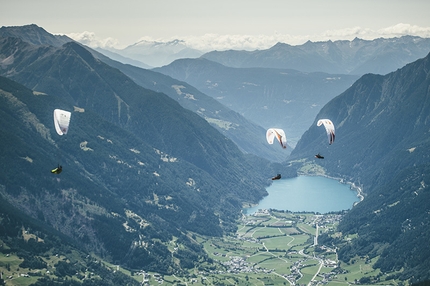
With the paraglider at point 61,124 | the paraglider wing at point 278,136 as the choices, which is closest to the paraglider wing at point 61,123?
the paraglider at point 61,124

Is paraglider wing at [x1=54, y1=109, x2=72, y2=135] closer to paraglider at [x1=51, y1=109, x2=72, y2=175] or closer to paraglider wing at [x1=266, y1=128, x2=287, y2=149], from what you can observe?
paraglider at [x1=51, y1=109, x2=72, y2=175]

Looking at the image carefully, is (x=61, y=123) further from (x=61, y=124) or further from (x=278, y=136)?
(x=278, y=136)

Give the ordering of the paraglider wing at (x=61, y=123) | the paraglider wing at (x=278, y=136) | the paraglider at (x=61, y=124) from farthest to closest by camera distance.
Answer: the paraglider wing at (x=278, y=136) → the paraglider wing at (x=61, y=123) → the paraglider at (x=61, y=124)

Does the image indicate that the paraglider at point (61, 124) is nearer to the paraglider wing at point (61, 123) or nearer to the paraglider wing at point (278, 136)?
the paraglider wing at point (61, 123)

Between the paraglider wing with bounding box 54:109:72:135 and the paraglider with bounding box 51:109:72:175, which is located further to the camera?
the paraglider wing with bounding box 54:109:72:135

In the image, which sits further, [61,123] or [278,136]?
[278,136]

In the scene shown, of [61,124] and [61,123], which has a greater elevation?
[61,123]

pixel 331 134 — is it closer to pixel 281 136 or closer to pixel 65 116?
pixel 281 136

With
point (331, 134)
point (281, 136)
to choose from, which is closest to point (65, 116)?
point (281, 136)

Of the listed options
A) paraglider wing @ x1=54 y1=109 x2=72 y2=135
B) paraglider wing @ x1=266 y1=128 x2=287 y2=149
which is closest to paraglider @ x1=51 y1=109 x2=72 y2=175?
paraglider wing @ x1=54 y1=109 x2=72 y2=135

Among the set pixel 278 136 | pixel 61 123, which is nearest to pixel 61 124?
pixel 61 123

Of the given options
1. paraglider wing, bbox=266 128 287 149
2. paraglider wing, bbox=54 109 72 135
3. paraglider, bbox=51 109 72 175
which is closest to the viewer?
paraglider, bbox=51 109 72 175
